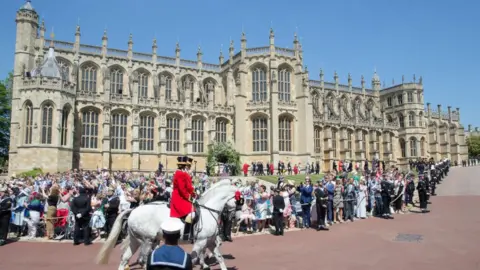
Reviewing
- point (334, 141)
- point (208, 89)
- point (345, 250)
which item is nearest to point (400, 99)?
point (334, 141)

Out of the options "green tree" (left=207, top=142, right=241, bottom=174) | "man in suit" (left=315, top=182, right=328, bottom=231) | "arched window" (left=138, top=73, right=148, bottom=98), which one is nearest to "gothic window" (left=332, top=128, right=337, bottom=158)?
"green tree" (left=207, top=142, right=241, bottom=174)

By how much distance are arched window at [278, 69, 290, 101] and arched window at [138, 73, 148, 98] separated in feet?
55.9

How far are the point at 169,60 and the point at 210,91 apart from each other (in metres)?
7.67

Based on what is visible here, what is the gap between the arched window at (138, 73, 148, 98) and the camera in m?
45.8

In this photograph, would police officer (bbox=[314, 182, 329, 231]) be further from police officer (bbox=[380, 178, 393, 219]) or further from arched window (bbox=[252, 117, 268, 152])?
arched window (bbox=[252, 117, 268, 152])

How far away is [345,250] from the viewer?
11.3 m

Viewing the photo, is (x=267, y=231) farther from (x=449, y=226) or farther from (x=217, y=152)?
(x=217, y=152)

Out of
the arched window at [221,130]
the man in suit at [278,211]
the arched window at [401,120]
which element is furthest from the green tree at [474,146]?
the man in suit at [278,211]

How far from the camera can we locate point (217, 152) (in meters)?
38.3

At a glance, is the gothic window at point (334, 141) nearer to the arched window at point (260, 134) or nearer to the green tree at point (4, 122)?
the arched window at point (260, 134)

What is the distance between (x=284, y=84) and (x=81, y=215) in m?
36.4

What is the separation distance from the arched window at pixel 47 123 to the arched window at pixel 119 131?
6.74 metres

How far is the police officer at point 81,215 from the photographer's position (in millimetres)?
12680

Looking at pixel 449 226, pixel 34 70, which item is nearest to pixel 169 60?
pixel 34 70
